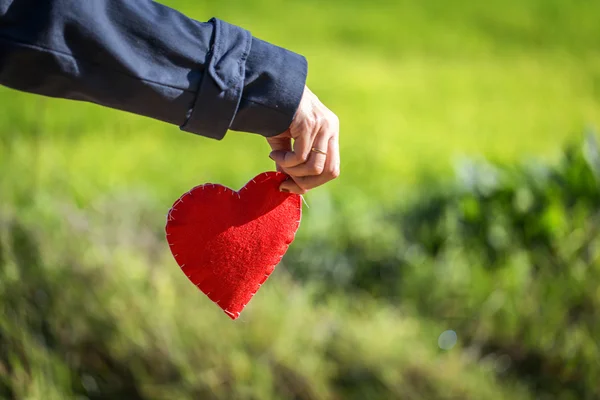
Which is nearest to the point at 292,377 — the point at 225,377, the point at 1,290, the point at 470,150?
the point at 225,377

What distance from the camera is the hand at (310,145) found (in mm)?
1017

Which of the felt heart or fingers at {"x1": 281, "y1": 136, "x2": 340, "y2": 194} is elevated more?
fingers at {"x1": 281, "y1": 136, "x2": 340, "y2": 194}

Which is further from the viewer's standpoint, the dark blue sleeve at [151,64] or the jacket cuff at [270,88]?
the jacket cuff at [270,88]

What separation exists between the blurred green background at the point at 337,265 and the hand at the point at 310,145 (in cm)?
84

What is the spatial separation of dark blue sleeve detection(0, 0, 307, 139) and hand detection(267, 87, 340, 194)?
0.03 meters

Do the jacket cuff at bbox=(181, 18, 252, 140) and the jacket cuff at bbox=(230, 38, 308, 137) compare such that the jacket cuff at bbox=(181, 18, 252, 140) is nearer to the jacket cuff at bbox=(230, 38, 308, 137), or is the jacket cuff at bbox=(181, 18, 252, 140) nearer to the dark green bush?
the jacket cuff at bbox=(230, 38, 308, 137)

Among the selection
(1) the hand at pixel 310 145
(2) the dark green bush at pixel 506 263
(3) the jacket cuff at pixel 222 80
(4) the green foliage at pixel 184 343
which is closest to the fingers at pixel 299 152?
(1) the hand at pixel 310 145

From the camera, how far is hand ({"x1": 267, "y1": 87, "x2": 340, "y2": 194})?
3.34 ft

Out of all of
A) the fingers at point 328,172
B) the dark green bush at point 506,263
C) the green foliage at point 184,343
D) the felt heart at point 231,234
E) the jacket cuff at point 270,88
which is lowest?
the green foliage at point 184,343

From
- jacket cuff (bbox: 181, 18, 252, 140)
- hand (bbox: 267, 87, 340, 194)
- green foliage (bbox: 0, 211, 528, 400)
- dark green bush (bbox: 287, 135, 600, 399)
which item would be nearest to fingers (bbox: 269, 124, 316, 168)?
hand (bbox: 267, 87, 340, 194)

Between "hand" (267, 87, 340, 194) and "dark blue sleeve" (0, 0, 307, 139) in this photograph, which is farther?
"hand" (267, 87, 340, 194)

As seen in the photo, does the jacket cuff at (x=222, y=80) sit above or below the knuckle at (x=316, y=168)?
above

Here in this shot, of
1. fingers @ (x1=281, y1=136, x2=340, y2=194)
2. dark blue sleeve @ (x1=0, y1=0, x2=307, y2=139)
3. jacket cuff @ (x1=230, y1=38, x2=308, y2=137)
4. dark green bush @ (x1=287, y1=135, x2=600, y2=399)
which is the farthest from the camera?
dark green bush @ (x1=287, y1=135, x2=600, y2=399)

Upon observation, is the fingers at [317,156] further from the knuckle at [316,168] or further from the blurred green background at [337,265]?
the blurred green background at [337,265]
